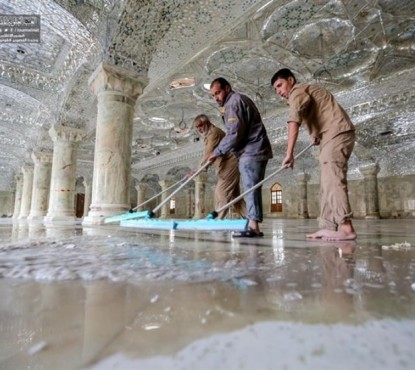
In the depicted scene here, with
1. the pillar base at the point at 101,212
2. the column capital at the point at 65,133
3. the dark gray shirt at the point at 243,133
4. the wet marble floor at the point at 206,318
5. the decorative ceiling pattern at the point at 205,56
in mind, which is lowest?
the wet marble floor at the point at 206,318

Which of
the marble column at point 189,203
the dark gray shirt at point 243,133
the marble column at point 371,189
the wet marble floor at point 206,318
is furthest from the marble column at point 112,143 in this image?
the marble column at point 189,203

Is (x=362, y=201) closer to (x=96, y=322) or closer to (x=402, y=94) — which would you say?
(x=402, y=94)

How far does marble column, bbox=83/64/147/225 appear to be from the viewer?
5.28 meters

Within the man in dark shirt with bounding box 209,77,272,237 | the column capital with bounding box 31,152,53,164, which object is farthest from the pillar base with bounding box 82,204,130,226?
the column capital with bounding box 31,152,53,164

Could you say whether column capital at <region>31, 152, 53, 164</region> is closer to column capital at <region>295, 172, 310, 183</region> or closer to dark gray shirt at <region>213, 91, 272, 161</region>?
dark gray shirt at <region>213, 91, 272, 161</region>

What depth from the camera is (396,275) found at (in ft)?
3.26

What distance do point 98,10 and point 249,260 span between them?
6.34 m

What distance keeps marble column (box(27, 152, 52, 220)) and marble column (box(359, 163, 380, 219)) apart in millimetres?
15592

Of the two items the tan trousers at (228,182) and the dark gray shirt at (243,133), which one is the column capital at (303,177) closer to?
the tan trousers at (228,182)

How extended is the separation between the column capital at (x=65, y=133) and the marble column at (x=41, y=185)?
388 centimetres

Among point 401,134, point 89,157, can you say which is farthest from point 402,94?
point 89,157

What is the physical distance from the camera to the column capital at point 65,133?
30.3 feet

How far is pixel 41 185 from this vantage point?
12.4 m

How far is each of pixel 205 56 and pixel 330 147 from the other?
20.4 ft
